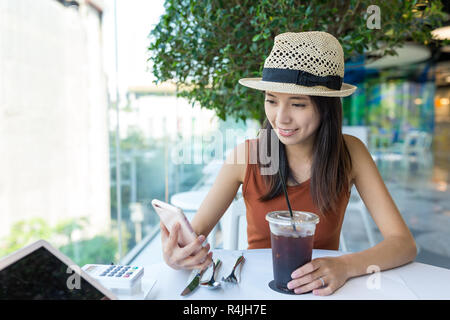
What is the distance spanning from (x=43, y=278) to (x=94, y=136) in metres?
2.25

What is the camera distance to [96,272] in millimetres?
881

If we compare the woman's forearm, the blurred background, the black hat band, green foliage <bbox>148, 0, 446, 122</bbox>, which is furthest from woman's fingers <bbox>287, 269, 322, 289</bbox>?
the blurred background

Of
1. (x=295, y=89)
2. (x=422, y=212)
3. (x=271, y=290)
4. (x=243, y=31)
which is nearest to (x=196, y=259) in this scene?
(x=271, y=290)

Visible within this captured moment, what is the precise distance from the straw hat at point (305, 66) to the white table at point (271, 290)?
0.55 metres

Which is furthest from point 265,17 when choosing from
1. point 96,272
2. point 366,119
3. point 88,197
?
point 366,119

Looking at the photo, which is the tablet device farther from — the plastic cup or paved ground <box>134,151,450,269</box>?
paved ground <box>134,151,450,269</box>

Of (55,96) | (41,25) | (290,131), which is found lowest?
(290,131)

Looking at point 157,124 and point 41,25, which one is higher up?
point 41,25

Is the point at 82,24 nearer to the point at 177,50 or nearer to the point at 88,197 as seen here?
the point at 177,50

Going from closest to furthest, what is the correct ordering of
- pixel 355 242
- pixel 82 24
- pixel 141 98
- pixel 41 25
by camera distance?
pixel 41 25 → pixel 82 24 → pixel 141 98 → pixel 355 242

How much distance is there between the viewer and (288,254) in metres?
0.85

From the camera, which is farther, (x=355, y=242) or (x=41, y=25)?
(x=355, y=242)

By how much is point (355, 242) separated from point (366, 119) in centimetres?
1213

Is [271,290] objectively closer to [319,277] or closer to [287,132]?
[319,277]
